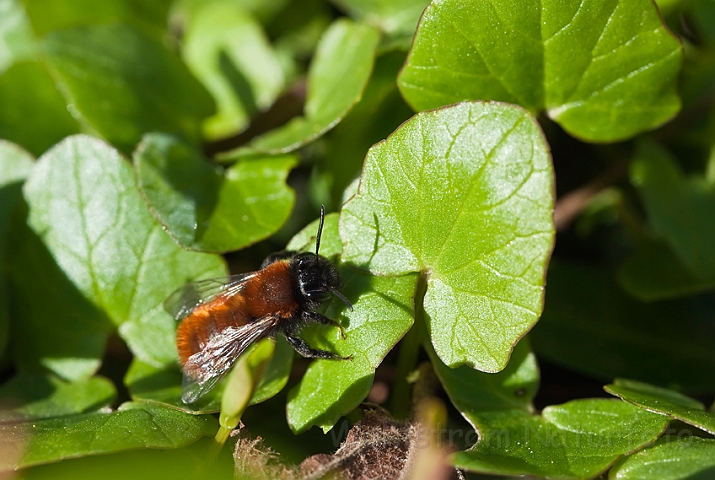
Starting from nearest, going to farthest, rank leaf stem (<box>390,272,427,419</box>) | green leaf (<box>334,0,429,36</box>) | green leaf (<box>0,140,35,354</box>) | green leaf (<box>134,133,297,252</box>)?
leaf stem (<box>390,272,427,419</box>) < green leaf (<box>134,133,297,252</box>) < green leaf (<box>0,140,35,354</box>) < green leaf (<box>334,0,429,36</box>)

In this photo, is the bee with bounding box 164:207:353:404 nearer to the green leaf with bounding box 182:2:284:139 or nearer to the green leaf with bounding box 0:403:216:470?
the green leaf with bounding box 0:403:216:470

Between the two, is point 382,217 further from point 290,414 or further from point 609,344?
point 609,344

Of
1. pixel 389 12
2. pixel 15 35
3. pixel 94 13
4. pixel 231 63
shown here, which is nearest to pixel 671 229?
pixel 389 12

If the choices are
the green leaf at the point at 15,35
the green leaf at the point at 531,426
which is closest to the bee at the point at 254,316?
the green leaf at the point at 531,426

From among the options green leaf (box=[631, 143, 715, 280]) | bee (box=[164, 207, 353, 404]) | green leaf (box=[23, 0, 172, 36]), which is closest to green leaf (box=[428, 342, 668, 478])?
bee (box=[164, 207, 353, 404])

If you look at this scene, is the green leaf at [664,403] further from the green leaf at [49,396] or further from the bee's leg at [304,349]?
the green leaf at [49,396]

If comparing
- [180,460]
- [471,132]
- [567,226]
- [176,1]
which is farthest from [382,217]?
[176,1]

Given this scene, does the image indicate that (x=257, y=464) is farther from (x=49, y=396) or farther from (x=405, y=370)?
(x=49, y=396)
